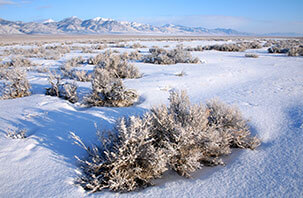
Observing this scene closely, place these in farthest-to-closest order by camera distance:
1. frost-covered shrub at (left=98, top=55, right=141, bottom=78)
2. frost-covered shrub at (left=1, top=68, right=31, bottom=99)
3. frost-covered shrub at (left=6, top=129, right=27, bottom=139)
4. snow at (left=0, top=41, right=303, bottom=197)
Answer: frost-covered shrub at (left=98, top=55, right=141, bottom=78), frost-covered shrub at (left=1, top=68, right=31, bottom=99), frost-covered shrub at (left=6, top=129, right=27, bottom=139), snow at (left=0, top=41, right=303, bottom=197)

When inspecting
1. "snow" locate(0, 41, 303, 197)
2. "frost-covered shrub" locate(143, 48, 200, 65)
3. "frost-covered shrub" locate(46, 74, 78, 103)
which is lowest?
"snow" locate(0, 41, 303, 197)

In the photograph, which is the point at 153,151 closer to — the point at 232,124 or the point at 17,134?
the point at 232,124

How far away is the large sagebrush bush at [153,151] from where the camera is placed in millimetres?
1811

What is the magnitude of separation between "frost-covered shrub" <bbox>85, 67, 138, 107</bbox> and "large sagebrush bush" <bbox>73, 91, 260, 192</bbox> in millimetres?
1553

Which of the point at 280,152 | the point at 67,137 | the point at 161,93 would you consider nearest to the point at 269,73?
the point at 161,93

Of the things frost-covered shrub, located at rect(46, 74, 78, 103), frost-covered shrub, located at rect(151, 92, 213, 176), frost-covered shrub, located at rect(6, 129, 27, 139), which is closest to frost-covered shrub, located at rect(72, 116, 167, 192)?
frost-covered shrub, located at rect(151, 92, 213, 176)

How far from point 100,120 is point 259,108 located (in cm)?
272

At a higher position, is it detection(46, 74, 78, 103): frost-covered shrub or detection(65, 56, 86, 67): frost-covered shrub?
detection(65, 56, 86, 67): frost-covered shrub

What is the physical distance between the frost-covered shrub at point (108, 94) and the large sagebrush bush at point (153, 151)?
1.55 metres

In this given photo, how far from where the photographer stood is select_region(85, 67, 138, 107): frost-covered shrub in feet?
12.2

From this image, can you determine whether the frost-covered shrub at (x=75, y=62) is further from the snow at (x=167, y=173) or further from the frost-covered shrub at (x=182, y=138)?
the frost-covered shrub at (x=182, y=138)

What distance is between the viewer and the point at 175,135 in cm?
199

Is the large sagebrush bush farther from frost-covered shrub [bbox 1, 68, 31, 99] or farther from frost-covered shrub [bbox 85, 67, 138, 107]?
frost-covered shrub [bbox 1, 68, 31, 99]

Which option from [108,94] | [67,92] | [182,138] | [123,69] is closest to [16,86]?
[67,92]
